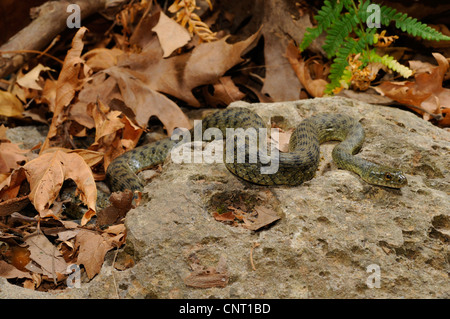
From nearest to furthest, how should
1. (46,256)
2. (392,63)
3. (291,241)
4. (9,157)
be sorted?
1. (291,241)
2. (46,256)
3. (9,157)
4. (392,63)

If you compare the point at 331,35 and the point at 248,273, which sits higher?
the point at 331,35

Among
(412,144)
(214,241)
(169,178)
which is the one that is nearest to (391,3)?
(412,144)

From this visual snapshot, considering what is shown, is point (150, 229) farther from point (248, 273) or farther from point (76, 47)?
point (76, 47)

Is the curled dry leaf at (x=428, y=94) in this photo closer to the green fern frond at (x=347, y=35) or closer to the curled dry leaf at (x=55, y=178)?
the green fern frond at (x=347, y=35)

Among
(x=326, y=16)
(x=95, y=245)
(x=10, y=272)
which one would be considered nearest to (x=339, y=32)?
(x=326, y=16)

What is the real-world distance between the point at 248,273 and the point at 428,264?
156 centimetres

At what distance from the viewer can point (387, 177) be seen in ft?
14.1

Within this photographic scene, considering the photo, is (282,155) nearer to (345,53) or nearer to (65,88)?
(345,53)

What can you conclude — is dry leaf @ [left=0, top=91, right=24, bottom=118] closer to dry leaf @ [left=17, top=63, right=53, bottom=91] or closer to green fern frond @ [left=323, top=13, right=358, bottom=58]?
dry leaf @ [left=17, top=63, right=53, bottom=91]

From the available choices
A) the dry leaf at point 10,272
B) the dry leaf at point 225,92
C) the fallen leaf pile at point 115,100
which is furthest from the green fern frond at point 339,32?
the dry leaf at point 10,272

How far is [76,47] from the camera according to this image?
18.9ft

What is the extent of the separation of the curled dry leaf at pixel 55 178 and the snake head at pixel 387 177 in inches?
118

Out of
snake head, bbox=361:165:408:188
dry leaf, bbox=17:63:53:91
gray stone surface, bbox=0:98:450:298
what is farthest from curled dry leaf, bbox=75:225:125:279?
dry leaf, bbox=17:63:53:91

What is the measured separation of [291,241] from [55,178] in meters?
2.83
